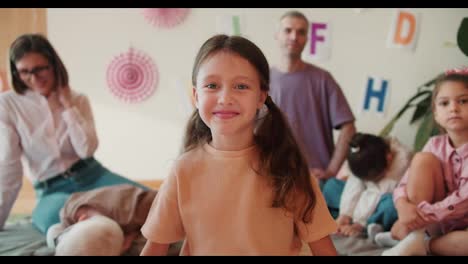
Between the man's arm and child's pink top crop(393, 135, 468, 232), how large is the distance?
44cm

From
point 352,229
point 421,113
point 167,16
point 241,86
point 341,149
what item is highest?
point 167,16

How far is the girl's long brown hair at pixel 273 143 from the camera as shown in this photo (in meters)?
0.49

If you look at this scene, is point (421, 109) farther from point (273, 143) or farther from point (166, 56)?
point (273, 143)

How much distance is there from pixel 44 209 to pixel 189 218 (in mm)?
669

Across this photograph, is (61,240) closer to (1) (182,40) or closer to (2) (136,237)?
(2) (136,237)

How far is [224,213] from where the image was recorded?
505 millimetres

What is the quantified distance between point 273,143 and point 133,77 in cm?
88

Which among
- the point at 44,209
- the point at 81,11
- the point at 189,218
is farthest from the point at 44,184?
the point at 189,218

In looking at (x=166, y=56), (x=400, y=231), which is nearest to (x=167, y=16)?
(x=166, y=56)

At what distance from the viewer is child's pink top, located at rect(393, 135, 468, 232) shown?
2.59 feet

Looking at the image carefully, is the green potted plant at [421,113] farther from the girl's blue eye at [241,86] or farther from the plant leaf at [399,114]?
the girl's blue eye at [241,86]

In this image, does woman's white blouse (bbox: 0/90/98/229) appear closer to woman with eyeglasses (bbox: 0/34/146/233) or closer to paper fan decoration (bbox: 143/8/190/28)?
woman with eyeglasses (bbox: 0/34/146/233)

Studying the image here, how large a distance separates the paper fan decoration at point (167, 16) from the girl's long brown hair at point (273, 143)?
2.79ft

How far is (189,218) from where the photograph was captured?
522 mm
